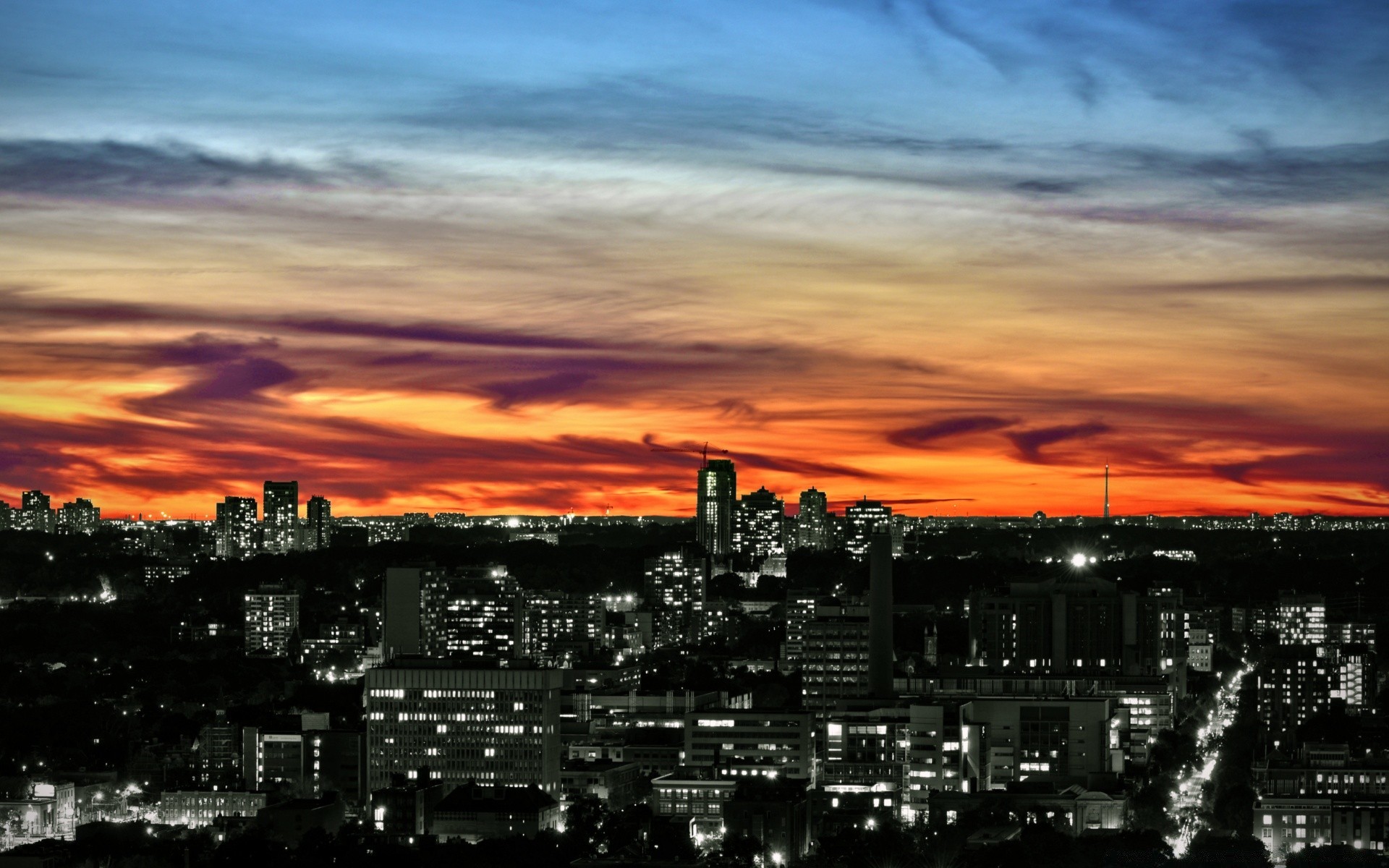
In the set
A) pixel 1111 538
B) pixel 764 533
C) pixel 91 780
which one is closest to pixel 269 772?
pixel 91 780

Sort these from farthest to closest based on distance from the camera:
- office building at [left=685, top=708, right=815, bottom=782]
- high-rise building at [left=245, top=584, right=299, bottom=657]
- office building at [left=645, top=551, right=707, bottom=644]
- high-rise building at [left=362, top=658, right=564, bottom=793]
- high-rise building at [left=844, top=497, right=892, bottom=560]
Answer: high-rise building at [left=844, top=497, right=892, bottom=560] → office building at [left=645, top=551, right=707, bottom=644] → high-rise building at [left=245, top=584, right=299, bottom=657] → office building at [left=685, top=708, right=815, bottom=782] → high-rise building at [left=362, top=658, right=564, bottom=793]

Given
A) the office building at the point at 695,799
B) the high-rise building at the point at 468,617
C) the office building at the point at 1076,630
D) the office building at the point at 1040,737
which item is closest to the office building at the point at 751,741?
the office building at the point at 1040,737

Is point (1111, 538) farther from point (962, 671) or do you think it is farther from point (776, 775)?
point (776, 775)

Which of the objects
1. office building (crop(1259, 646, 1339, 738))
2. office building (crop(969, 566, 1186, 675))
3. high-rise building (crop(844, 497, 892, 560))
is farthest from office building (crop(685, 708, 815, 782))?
high-rise building (crop(844, 497, 892, 560))

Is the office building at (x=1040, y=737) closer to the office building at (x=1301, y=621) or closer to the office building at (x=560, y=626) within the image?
the office building at (x=560, y=626)

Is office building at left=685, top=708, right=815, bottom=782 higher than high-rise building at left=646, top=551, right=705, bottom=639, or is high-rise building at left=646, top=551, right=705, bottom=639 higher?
high-rise building at left=646, top=551, right=705, bottom=639

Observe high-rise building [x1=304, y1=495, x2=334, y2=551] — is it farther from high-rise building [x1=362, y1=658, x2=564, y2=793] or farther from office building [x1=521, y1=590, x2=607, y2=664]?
high-rise building [x1=362, y1=658, x2=564, y2=793]

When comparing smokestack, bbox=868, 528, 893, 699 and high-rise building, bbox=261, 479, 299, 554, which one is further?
high-rise building, bbox=261, 479, 299, 554
